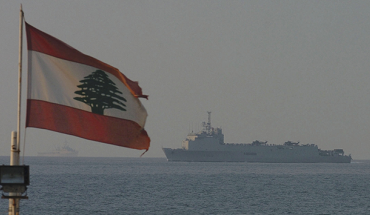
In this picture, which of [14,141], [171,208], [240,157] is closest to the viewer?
[14,141]

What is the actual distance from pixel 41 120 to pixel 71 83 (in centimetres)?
62

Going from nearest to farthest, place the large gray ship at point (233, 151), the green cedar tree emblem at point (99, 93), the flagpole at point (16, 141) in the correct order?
the flagpole at point (16, 141) < the green cedar tree emblem at point (99, 93) < the large gray ship at point (233, 151)

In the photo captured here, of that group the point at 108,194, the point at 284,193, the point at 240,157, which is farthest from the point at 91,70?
the point at 240,157

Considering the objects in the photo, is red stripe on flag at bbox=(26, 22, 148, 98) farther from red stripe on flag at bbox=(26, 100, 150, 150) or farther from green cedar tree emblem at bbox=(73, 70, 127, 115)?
red stripe on flag at bbox=(26, 100, 150, 150)

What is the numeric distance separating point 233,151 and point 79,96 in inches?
4151

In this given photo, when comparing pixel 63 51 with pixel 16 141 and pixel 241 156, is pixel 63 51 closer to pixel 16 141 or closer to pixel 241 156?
pixel 16 141

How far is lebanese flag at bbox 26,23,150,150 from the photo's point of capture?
7.17 m

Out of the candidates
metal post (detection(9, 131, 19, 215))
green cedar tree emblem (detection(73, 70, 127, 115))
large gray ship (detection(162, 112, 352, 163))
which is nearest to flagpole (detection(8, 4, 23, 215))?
metal post (detection(9, 131, 19, 215))

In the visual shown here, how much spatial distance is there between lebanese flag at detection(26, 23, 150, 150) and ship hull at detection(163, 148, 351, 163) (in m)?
103

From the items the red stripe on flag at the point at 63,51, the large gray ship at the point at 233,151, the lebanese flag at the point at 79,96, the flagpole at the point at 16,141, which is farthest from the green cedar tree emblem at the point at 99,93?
the large gray ship at the point at 233,151

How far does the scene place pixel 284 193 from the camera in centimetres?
4184

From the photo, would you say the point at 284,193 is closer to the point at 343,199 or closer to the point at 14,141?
the point at 343,199

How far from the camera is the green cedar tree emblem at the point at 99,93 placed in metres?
7.37

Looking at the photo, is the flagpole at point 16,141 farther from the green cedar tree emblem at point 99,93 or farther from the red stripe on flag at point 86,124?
the green cedar tree emblem at point 99,93
